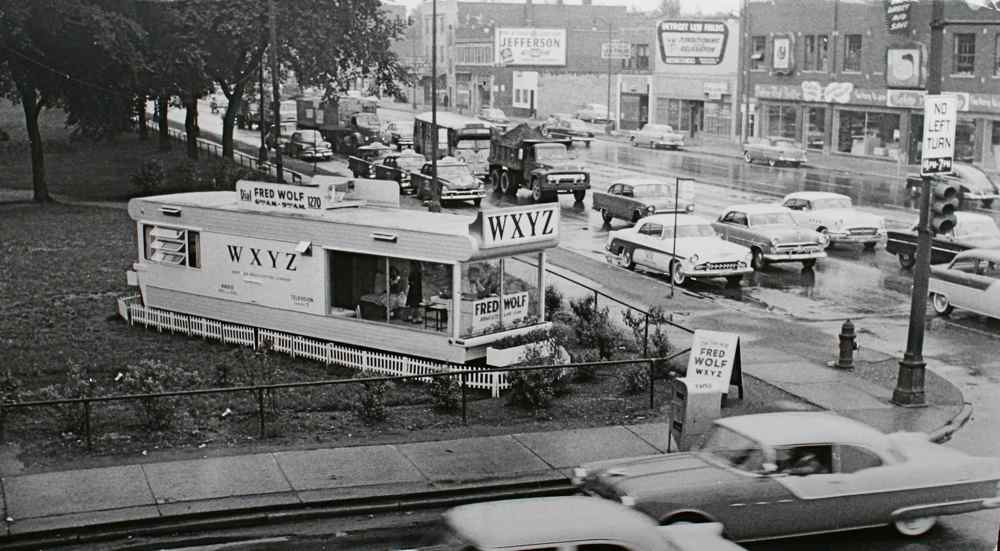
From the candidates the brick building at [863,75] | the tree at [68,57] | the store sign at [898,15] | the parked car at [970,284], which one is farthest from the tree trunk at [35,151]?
the store sign at [898,15]

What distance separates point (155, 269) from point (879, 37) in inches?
1975

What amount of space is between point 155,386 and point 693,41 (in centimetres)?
7047

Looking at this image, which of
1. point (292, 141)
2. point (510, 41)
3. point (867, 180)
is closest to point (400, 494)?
point (867, 180)

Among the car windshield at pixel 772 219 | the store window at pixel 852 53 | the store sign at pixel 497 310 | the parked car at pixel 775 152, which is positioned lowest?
the store sign at pixel 497 310

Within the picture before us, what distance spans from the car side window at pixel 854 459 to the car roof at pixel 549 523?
3175mm

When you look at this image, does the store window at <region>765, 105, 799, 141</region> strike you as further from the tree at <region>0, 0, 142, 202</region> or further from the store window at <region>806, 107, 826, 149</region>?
the tree at <region>0, 0, 142, 202</region>

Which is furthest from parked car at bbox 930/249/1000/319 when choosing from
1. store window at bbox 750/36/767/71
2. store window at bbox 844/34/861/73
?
store window at bbox 750/36/767/71

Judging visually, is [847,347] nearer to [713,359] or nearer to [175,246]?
[713,359]

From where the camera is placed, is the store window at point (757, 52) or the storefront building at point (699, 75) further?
the storefront building at point (699, 75)

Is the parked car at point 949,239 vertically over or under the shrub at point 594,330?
over

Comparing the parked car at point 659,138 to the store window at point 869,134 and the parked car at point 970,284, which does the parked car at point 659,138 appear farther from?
the parked car at point 970,284

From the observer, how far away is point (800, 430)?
12.5 meters

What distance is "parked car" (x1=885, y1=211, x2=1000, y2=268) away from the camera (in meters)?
31.1

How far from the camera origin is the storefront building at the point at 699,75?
80.3 metres
